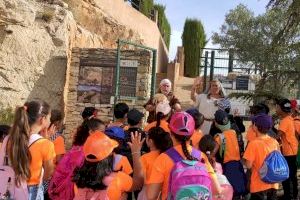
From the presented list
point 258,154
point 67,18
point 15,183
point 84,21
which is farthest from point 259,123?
point 84,21

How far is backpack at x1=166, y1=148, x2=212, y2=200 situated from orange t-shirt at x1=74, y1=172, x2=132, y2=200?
370mm

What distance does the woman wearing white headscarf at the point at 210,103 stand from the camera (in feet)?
22.4

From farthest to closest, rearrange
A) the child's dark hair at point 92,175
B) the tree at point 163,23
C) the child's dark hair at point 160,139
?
1. the tree at point 163,23
2. the child's dark hair at point 160,139
3. the child's dark hair at point 92,175

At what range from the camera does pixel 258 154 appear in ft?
17.5

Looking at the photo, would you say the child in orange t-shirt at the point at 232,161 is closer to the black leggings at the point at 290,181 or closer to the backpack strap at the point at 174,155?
the black leggings at the point at 290,181

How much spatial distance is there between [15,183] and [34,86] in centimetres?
842

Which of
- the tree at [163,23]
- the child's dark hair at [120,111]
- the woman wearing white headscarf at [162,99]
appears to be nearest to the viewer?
the child's dark hair at [120,111]

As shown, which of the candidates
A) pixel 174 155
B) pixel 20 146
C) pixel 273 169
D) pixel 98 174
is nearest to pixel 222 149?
pixel 273 169

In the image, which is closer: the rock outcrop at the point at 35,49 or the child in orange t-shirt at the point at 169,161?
the child in orange t-shirt at the point at 169,161

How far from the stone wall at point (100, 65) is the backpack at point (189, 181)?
645 cm

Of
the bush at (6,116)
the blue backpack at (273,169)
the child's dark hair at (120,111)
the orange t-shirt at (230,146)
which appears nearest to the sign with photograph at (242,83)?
the bush at (6,116)

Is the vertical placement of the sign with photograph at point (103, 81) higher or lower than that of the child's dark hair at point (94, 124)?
higher

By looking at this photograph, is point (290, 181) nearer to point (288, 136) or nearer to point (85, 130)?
point (288, 136)

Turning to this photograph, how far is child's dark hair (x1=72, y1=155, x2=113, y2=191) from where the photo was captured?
11.9 feet
